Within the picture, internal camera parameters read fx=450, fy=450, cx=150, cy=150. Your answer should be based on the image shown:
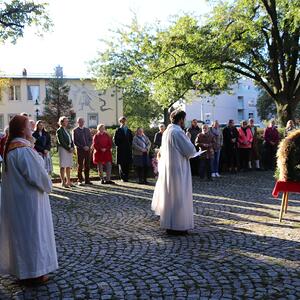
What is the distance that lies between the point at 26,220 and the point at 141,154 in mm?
9416

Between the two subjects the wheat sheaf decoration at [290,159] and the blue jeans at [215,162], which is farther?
the blue jeans at [215,162]

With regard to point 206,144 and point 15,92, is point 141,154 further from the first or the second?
point 15,92

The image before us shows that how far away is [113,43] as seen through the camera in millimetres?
37531

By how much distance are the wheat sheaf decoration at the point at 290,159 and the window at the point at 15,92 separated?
46718mm

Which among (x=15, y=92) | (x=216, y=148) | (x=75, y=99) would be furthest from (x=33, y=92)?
(x=216, y=148)

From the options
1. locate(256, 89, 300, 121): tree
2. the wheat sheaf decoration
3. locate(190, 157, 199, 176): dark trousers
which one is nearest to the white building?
locate(256, 89, 300, 121): tree

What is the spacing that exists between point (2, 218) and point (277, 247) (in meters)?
3.77

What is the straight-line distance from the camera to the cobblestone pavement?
4789mm

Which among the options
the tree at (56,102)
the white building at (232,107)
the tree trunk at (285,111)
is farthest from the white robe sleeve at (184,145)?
the white building at (232,107)

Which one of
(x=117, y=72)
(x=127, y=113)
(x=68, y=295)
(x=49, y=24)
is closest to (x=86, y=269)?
(x=68, y=295)

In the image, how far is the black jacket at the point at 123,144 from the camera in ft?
47.3

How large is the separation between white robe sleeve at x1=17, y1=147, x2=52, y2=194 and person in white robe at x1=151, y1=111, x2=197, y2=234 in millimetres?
2806

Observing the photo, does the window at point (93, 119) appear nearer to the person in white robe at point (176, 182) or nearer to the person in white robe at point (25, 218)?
the person in white robe at point (176, 182)

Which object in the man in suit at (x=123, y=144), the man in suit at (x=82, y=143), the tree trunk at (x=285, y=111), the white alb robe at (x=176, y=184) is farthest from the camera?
the tree trunk at (x=285, y=111)
